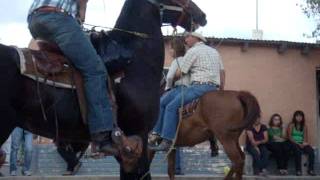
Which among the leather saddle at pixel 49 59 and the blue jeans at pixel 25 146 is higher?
the leather saddle at pixel 49 59

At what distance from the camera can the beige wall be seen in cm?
1984

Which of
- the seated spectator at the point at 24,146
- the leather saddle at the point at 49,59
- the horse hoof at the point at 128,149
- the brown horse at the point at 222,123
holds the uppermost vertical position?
the leather saddle at the point at 49,59

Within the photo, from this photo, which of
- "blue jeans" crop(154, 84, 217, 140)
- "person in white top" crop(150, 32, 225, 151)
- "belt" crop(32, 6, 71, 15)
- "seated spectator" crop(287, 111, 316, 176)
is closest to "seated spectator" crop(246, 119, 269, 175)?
"seated spectator" crop(287, 111, 316, 176)

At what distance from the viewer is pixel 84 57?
19.5 feet

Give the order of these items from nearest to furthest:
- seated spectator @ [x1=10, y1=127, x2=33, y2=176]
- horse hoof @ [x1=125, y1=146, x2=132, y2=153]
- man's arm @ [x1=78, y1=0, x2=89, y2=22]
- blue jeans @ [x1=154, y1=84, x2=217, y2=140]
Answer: horse hoof @ [x1=125, y1=146, x2=132, y2=153] < man's arm @ [x1=78, y1=0, x2=89, y2=22] < blue jeans @ [x1=154, y1=84, x2=217, y2=140] < seated spectator @ [x1=10, y1=127, x2=33, y2=176]

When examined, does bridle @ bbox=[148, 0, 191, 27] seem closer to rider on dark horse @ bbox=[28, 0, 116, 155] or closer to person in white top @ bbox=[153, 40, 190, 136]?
rider on dark horse @ bbox=[28, 0, 116, 155]

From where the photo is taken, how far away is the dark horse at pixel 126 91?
5.75m

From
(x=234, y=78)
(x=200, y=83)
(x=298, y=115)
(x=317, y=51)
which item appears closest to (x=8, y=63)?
(x=200, y=83)

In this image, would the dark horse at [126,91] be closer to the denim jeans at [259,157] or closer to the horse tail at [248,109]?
the horse tail at [248,109]

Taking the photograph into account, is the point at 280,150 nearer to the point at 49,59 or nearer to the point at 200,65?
the point at 200,65

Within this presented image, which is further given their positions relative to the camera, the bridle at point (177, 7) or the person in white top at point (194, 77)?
the person in white top at point (194, 77)

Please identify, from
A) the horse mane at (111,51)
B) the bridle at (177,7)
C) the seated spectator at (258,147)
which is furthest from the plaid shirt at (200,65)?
the horse mane at (111,51)

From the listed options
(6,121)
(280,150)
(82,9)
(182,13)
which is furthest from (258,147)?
(6,121)

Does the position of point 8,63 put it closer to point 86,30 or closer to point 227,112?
point 86,30
